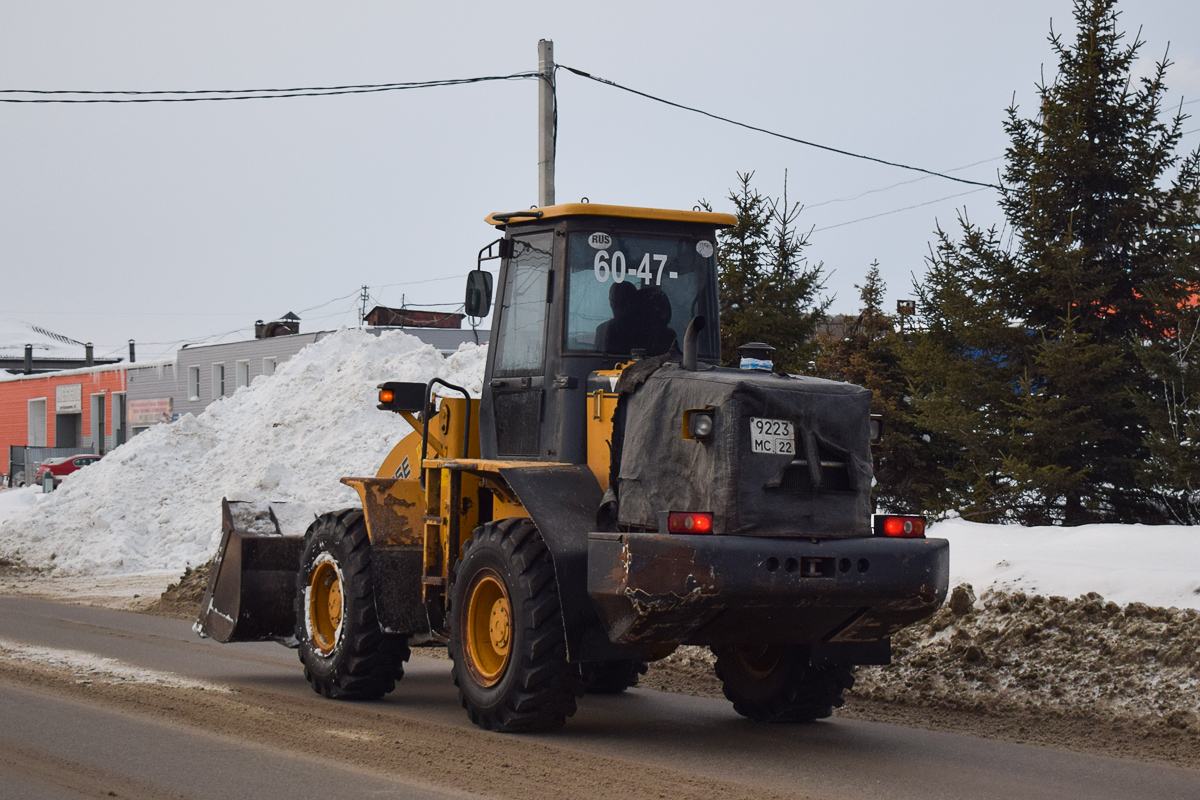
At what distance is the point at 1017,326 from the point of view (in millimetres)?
15352

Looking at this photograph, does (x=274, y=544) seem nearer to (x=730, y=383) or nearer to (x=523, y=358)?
(x=523, y=358)

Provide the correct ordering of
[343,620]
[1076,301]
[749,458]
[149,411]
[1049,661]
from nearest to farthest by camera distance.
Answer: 1. [749,458]
2. [1049,661]
3. [343,620]
4. [1076,301]
5. [149,411]

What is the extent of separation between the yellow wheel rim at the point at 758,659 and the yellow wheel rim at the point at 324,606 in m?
2.82

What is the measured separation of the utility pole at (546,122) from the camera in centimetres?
1786

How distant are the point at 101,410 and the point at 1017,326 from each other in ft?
179

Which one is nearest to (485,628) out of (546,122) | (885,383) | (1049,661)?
(1049,661)

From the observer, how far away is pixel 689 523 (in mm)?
6762

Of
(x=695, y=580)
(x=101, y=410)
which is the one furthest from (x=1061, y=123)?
(x=101, y=410)

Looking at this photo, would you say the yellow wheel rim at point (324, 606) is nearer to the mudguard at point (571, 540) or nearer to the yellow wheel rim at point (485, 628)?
the yellow wheel rim at point (485, 628)

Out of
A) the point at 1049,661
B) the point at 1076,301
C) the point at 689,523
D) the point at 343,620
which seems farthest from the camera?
the point at 1076,301

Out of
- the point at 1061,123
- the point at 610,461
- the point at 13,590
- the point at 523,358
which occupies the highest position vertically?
the point at 1061,123

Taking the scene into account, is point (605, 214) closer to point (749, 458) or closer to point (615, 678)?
point (749, 458)

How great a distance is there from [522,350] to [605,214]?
3.34ft

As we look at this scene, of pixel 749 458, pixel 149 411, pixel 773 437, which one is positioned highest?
pixel 149 411
